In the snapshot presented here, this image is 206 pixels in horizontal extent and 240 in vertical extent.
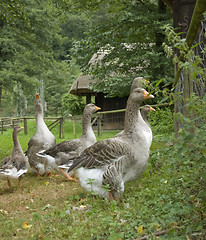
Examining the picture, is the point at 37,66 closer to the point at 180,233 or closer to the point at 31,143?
the point at 31,143

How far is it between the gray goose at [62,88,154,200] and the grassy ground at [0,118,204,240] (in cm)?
23

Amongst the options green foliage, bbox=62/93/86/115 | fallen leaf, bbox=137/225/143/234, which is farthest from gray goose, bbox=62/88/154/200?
green foliage, bbox=62/93/86/115

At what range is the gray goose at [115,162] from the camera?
4.75 m

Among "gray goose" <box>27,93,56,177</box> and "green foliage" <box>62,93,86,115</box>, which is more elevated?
"gray goose" <box>27,93,56,177</box>

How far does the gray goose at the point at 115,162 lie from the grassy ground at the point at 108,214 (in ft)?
0.75

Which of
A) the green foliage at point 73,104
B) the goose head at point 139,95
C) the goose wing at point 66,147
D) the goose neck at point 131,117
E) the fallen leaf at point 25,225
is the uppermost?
the goose head at point 139,95

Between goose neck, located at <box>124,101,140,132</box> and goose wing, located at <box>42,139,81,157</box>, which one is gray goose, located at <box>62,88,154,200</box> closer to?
goose neck, located at <box>124,101,140,132</box>

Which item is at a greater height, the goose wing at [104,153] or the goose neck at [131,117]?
the goose neck at [131,117]

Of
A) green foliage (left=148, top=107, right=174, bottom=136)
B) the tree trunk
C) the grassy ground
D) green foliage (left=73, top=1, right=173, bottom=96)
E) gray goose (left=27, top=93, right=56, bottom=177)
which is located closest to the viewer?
the grassy ground

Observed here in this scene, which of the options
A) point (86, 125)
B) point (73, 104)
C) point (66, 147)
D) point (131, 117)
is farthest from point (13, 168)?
point (73, 104)

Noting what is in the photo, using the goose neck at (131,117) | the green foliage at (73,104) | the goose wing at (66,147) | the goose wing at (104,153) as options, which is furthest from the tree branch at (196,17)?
the green foliage at (73,104)

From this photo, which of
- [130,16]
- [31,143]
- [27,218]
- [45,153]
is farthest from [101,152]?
[130,16]

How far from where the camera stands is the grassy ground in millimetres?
3309

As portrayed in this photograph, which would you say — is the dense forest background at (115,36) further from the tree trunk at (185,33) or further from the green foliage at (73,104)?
the green foliage at (73,104)
